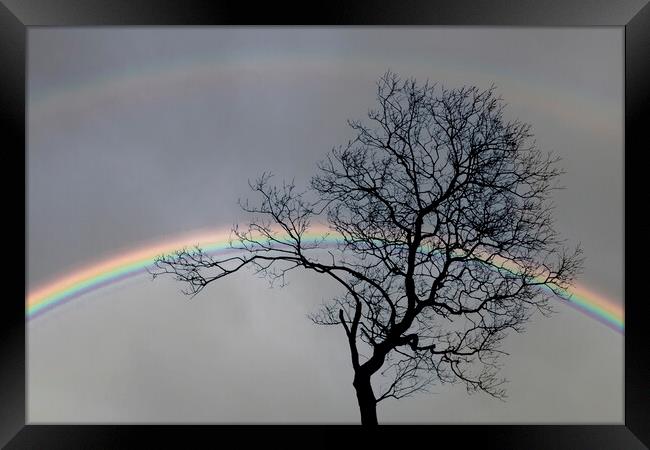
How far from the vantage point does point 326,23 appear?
154 inches

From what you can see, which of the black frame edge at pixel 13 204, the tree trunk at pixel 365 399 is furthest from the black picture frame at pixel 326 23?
the tree trunk at pixel 365 399

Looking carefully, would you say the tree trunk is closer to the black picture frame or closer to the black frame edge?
the black picture frame

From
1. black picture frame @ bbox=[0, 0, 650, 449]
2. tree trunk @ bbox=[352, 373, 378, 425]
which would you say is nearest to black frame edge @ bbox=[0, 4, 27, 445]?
black picture frame @ bbox=[0, 0, 650, 449]

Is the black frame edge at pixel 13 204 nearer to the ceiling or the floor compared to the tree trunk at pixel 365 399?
nearer to the ceiling

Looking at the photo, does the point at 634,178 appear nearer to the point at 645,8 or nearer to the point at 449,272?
the point at 645,8

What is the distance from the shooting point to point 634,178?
156 inches

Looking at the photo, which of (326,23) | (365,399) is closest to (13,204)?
(326,23)

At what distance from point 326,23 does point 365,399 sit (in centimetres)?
338

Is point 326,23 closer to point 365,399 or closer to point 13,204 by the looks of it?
point 13,204

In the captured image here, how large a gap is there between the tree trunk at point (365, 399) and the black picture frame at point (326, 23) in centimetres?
86

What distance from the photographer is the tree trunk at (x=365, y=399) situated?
4.70 meters

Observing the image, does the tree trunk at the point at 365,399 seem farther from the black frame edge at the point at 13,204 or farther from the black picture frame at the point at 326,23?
the black frame edge at the point at 13,204

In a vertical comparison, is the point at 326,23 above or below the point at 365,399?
above

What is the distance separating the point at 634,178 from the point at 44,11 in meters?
4.75
